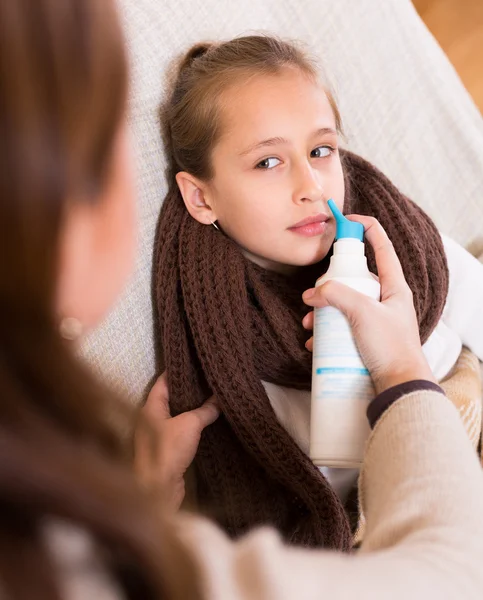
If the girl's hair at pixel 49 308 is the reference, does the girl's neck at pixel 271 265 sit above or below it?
below

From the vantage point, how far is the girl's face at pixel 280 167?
0.95 meters

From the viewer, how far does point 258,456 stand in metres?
0.94

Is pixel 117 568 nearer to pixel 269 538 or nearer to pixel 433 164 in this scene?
pixel 269 538

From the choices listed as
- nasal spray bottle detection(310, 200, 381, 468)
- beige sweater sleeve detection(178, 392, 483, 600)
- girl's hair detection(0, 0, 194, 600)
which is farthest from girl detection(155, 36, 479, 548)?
girl's hair detection(0, 0, 194, 600)

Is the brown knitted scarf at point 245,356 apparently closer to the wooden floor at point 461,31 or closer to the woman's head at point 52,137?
the woman's head at point 52,137

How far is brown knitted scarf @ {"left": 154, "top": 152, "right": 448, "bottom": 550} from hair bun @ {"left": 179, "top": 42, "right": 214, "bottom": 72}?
241 millimetres

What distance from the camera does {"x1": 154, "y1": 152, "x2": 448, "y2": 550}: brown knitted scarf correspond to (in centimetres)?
93

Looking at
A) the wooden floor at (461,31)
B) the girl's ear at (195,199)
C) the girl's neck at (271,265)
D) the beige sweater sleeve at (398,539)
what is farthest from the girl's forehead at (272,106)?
the wooden floor at (461,31)

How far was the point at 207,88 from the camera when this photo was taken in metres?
1.01

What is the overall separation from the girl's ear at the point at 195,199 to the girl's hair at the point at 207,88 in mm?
14

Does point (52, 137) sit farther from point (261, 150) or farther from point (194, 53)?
point (194, 53)

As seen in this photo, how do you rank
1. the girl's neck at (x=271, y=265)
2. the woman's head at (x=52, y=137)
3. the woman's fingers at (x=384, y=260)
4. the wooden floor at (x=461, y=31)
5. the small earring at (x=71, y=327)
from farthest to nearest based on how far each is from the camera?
the wooden floor at (x=461, y=31), the girl's neck at (x=271, y=265), the woman's fingers at (x=384, y=260), the small earring at (x=71, y=327), the woman's head at (x=52, y=137)

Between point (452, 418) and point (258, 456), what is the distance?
0.38 m

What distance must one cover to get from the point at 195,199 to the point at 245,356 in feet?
0.90
